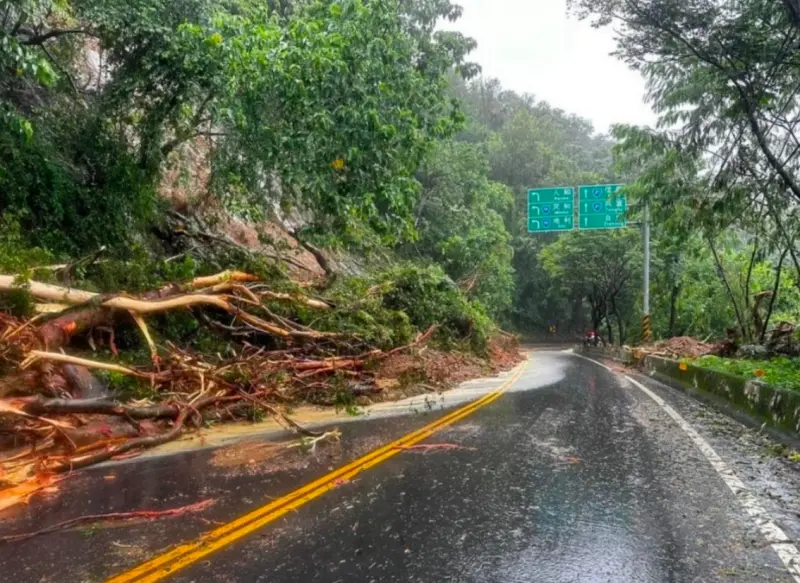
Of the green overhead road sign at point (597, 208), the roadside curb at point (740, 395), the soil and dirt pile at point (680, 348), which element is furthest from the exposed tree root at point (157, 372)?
the green overhead road sign at point (597, 208)

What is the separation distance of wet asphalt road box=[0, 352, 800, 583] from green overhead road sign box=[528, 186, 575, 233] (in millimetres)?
24460

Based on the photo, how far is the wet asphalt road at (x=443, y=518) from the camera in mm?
4090

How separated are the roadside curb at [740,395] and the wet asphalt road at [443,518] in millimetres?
1564

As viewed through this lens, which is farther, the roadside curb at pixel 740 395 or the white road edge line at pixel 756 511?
the roadside curb at pixel 740 395

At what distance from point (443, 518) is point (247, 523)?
1.49 metres

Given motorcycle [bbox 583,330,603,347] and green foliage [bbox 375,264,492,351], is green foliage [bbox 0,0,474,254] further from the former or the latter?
motorcycle [bbox 583,330,603,347]

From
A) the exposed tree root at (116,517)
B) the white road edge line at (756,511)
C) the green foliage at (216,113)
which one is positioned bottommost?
the exposed tree root at (116,517)

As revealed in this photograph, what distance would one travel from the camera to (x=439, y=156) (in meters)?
32.8

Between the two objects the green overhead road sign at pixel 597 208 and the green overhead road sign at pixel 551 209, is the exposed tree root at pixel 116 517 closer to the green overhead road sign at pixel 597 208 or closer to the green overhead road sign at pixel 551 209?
the green overhead road sign at pixel 597 208

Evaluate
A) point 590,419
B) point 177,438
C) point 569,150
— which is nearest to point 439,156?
point 590,419

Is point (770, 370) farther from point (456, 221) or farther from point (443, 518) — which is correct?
point (456, 221)

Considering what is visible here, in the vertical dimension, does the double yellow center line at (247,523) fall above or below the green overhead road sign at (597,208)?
below

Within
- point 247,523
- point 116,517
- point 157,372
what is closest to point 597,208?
point 157,372

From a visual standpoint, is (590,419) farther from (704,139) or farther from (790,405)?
(704,139)
